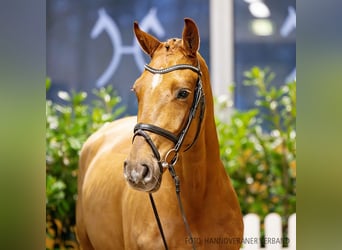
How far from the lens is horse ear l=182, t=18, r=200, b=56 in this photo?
1.38 meters

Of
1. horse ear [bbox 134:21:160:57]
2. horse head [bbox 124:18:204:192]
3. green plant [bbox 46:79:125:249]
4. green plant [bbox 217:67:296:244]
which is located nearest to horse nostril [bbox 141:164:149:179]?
horse head [bbox 124:18:204:192]

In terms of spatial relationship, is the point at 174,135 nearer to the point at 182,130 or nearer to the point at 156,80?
the point at 182,130

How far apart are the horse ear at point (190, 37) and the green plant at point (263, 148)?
2.35ft

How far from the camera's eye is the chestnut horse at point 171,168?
52.2 inches

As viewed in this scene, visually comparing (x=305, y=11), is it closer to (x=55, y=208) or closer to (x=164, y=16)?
(x=164, y=16)

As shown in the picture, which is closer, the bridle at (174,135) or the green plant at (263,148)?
the bridle at (174,135)

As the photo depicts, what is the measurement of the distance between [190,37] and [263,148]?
0.96 meters

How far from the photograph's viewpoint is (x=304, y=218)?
0.90m

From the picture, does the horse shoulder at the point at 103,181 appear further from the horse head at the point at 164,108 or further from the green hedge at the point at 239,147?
the horse head at the point at 164,108

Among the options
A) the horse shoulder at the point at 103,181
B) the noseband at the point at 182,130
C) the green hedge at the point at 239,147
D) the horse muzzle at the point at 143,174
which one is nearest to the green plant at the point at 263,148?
the green hedge at the point at 239,147

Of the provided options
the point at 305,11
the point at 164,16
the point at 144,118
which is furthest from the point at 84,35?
the point at 305,11

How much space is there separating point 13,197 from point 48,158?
1.18 metres

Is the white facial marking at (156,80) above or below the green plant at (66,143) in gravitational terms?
above

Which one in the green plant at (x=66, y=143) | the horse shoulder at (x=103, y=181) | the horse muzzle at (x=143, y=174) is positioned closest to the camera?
the horse muzzle at (x=143, y=174)
